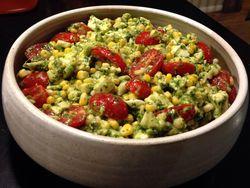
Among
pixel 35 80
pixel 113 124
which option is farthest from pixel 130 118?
pixel 35 80

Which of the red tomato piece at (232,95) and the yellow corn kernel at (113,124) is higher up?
the yellow corn kernel at (113,124)

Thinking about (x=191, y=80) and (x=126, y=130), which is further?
(x=191, y=80)

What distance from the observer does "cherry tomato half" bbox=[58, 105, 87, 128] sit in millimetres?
906

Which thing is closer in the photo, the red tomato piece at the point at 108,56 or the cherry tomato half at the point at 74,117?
the cherry tomato half at the point at 74,117

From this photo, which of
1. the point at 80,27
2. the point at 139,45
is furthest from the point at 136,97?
the point at 80,27

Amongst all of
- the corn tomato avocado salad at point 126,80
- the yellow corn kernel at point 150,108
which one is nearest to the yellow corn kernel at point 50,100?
the corn tomato avocado salad at point 126,80

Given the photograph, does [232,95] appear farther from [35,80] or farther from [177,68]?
[35,80]

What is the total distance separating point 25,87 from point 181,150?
44 centimetres

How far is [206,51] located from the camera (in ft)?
3.94

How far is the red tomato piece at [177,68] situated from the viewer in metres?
1.09

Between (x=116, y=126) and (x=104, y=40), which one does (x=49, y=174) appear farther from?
(x=104, y=40)

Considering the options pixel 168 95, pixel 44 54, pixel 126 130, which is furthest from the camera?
pixel 44 54

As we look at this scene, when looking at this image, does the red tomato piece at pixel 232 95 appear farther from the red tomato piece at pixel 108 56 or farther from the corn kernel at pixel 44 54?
the corn kernel at pixel 44 54

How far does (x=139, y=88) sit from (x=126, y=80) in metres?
0.06
